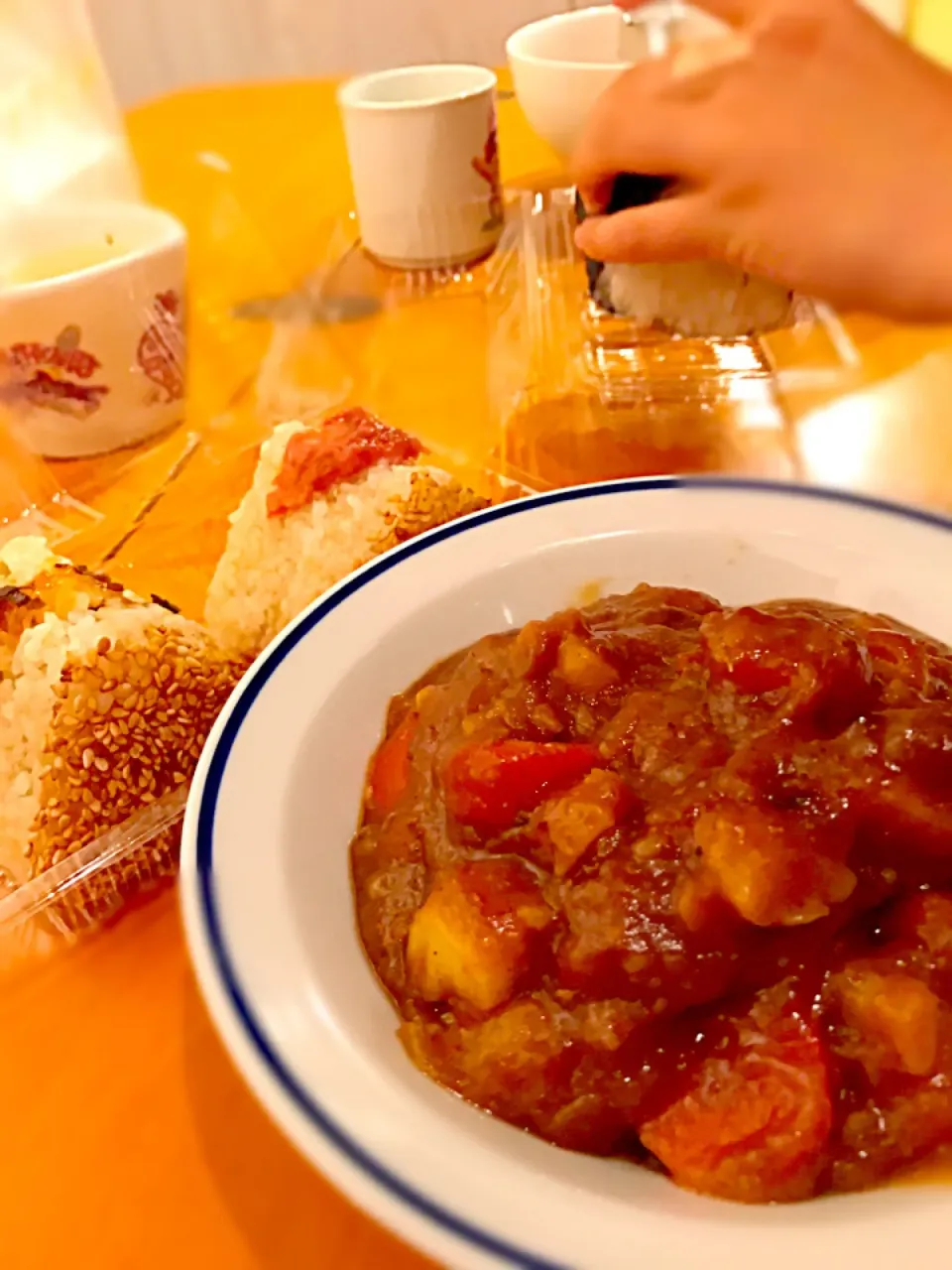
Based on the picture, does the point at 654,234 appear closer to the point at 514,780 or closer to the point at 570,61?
the point at 514,780

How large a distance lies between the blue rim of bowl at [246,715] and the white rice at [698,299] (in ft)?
1.37

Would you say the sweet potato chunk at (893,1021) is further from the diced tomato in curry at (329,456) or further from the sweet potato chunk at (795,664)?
the diced tomato in curry at (329,456)

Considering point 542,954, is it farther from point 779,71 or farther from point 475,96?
point 475,96

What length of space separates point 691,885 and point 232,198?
2118mm

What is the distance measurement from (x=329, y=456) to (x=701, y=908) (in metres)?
0.82

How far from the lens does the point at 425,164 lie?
202cm

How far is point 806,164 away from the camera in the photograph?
135 cm

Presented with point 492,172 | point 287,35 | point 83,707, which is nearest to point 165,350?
point 492,172

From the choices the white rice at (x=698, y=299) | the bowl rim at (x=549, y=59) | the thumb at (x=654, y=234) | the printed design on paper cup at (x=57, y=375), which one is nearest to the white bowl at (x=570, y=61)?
the bowl rim at (x=549, y=59)

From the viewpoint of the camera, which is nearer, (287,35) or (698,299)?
(698,299)

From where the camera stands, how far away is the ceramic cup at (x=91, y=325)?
1649mm

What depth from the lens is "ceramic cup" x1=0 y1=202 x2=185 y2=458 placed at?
165 centimetres

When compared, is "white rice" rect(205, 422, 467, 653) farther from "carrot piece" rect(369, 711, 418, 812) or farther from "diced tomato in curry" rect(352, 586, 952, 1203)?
"diced tomato in curry" rect(352, 586, 952, 1203)

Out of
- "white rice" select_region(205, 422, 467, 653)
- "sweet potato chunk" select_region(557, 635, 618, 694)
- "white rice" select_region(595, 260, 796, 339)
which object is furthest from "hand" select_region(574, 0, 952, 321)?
"sweet potato chunk" select_region(557, 635, 618, 694)
